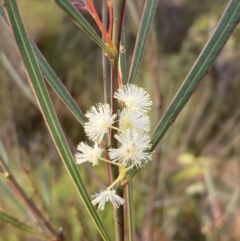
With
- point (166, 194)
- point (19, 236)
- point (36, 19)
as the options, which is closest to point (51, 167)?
point (19, 236)

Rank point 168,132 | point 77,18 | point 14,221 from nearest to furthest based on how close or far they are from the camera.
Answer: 1. point 77,18
2. point 14,221
3. point 168,132

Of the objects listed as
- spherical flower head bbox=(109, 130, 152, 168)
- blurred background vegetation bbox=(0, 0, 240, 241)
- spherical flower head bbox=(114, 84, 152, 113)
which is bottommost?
spherical flower head bbox=(109, 130, 152, 168)

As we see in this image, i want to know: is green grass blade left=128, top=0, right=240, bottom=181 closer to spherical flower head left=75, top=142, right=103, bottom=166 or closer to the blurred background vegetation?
spherical flower head left=75, top=142, right=103, bottom=166

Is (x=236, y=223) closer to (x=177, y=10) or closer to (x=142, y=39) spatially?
(x=142, y=39)

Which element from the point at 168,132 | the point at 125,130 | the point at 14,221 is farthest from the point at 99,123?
the point at 168,132

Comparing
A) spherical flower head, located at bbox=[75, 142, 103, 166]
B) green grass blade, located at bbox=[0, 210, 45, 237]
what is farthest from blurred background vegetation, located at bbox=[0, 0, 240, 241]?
spherical flower head, located at bbox=[75, 142, 103, 166]

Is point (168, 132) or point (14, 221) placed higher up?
point (168, 132)

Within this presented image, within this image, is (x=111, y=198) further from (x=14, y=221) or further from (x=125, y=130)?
(x=14, y=221)
